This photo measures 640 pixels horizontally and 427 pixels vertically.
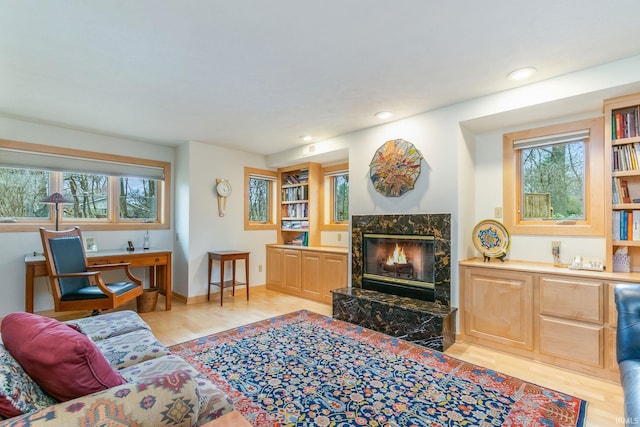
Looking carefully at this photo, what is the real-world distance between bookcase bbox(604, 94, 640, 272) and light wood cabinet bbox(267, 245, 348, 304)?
262cm

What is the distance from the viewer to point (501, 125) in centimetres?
307

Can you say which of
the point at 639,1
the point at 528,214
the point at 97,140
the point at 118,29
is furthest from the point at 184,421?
the point at 97,140

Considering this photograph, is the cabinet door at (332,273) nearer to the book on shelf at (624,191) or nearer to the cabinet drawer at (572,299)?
the cabinet drawer at (572,299)

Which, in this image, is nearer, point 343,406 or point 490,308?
point 343,406

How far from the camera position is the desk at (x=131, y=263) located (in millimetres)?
3172

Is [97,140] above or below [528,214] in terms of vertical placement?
above

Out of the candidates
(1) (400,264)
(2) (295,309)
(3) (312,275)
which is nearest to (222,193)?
(3) (312,275)

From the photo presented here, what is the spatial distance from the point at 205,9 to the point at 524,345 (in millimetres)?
3397

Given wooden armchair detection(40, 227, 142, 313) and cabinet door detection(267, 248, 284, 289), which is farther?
cabinet door detection(267, 248, 284, 289)

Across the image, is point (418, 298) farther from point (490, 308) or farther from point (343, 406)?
point (343, 406)

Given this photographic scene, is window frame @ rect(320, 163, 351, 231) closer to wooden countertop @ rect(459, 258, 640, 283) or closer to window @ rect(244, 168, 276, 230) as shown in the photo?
window @ rect(244, 168, 276, 230)

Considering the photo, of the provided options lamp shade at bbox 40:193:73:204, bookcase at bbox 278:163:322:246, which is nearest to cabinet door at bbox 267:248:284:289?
bookcase at bbox 278:163:322:246

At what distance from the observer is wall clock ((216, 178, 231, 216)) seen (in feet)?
15.3

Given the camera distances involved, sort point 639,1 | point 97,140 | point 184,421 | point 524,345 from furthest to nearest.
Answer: point 97,140 < point 524,345 < point 639,1 < point 184,421
